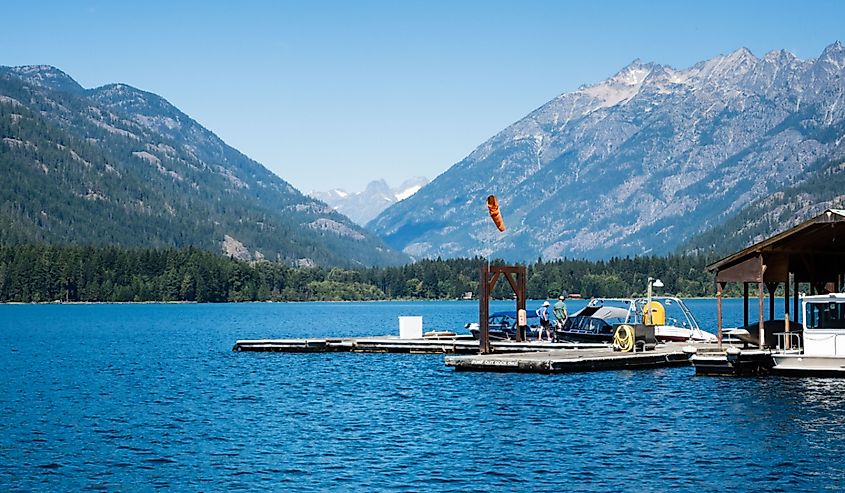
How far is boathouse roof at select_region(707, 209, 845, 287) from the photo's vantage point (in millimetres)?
59562

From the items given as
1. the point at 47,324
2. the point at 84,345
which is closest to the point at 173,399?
the point at 84,345

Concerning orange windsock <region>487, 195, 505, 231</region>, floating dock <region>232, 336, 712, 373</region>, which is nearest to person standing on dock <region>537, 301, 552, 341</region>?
floating dock <region>232, 336, 712, 373</region>

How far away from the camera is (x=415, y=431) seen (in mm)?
44781

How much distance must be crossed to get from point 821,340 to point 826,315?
4.37ft

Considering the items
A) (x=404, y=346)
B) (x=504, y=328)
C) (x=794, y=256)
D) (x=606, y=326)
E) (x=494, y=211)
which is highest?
(x=494, y=211)

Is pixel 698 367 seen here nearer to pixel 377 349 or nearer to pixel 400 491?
pixel 377 349

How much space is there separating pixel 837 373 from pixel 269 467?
1238 inches

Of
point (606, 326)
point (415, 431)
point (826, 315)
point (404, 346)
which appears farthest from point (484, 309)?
point (415, 431)

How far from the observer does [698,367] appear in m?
61.7

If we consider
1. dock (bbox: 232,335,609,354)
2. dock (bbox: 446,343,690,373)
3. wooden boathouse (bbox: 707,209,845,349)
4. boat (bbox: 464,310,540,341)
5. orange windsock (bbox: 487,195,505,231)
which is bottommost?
dock (bbox: 446,343,690,373)

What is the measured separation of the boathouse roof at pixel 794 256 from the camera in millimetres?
59562

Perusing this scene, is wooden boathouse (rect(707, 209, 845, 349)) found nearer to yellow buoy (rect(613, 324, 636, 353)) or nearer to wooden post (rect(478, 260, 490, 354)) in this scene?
yellow buoy (rect(613, 324, 636, 353))

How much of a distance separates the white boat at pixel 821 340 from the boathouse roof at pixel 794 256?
141 inches

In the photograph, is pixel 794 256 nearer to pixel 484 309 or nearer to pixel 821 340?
pixel 821 340
